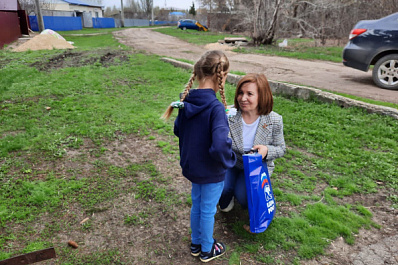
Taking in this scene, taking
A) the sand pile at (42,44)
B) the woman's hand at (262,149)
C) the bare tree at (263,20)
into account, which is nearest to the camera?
the woman's hand at (262,149)

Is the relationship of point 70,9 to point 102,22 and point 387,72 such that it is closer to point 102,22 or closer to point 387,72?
point 102,22

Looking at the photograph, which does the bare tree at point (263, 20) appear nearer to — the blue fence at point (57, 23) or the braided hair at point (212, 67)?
the braided hair at point (212, 67)

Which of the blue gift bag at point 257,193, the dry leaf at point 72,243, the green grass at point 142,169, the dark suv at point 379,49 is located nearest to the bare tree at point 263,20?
the dark suv at point 379,49

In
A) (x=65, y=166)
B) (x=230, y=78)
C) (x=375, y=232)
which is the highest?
(x=230, y=78)

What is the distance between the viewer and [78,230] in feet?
Result: 8.70

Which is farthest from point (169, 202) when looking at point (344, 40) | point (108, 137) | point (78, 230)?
point (344, 40)

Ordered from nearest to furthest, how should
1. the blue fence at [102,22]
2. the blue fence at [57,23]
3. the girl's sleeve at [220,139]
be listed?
the girl's sleeve at [220,139], the blue fence at [57,23], the blue fence at [102,22]

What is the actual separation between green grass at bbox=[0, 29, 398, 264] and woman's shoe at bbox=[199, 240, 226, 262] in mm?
91

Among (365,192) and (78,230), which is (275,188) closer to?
(365,192)

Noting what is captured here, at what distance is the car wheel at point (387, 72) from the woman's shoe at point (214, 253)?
241 inches

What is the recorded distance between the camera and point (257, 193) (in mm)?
2430

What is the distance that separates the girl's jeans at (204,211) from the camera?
7.27 ft

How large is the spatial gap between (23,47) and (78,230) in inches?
546

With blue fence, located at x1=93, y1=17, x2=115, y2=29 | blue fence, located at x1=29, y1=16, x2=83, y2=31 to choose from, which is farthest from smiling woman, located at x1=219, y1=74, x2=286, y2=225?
blue fence, located at x1=93, y1=17, x2=115, y2=29
